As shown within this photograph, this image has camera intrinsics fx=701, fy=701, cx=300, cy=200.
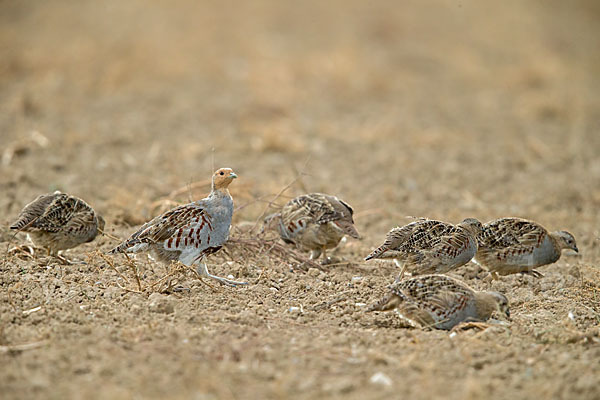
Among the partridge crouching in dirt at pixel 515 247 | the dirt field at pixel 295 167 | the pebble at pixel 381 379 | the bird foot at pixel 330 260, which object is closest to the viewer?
the pebble at pixel 381 379

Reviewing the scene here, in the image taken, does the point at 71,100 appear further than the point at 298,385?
Yes

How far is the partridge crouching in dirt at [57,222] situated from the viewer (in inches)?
246

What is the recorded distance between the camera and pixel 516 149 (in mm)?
12461

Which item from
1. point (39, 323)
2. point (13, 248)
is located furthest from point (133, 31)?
point (39, 323)

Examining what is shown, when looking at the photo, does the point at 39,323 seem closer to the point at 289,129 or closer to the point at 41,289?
the point at 41,289

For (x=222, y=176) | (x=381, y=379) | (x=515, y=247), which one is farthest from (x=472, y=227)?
(x=381, y=379)

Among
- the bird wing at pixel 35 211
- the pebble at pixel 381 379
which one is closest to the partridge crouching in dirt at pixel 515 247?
the pebble at pixel 381 379

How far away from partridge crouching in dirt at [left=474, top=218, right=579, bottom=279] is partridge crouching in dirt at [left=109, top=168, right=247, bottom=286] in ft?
7.61

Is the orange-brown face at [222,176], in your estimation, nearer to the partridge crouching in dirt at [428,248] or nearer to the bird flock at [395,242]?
the bird flock at [395,242]

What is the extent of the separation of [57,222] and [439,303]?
3.46m

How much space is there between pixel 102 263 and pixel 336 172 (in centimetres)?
521

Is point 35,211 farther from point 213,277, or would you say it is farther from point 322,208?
point 322,208

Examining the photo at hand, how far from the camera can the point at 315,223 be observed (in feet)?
22.5

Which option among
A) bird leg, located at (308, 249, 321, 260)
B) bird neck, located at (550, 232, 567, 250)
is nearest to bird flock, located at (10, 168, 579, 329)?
bird neck, located at (550, 232, 567, 250)
